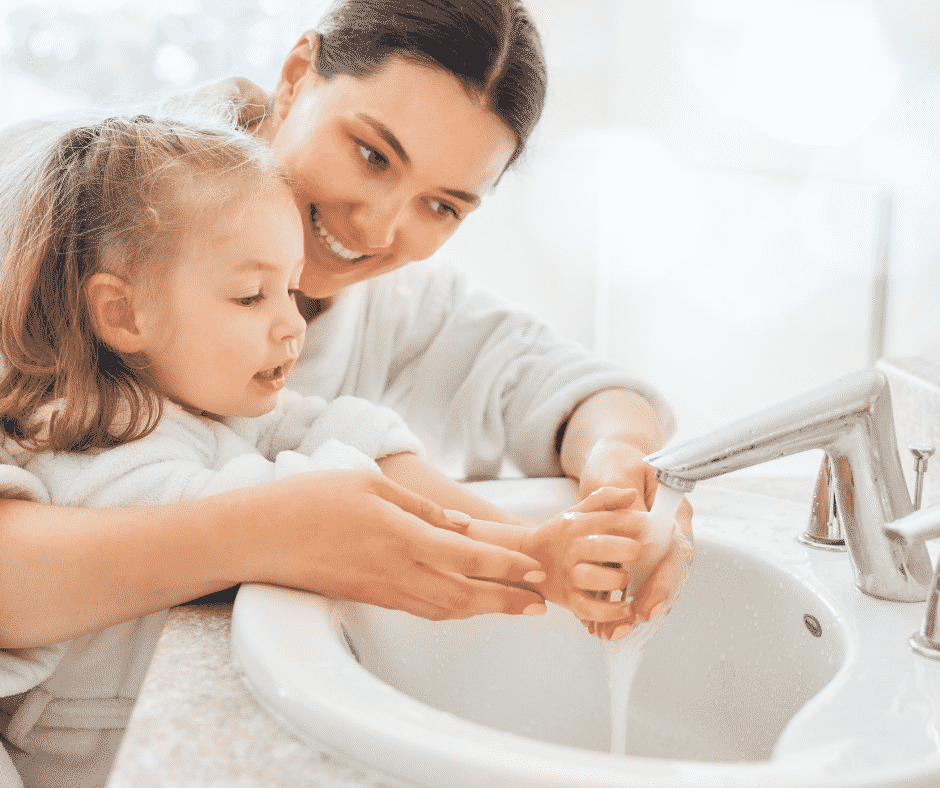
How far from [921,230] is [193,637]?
2.95 ft

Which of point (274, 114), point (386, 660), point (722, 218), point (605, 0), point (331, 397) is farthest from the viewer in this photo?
point (605, 0)

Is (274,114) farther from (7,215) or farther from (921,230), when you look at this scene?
(921,230)

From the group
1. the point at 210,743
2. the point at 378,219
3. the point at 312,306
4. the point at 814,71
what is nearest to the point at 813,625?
the point at 210,743

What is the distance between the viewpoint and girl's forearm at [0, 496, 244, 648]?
0.49m

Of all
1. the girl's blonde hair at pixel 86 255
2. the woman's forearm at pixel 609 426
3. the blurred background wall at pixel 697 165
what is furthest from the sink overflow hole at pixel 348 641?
the blurred background wall at pixel 697 165

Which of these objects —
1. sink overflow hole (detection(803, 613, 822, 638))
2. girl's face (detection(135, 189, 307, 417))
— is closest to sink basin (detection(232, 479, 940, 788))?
sink overflow hole (detection(803, 613, 822, 638))

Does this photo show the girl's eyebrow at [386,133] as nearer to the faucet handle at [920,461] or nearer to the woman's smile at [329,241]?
the woman's smile at [329,241]

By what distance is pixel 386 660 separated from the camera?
593mm

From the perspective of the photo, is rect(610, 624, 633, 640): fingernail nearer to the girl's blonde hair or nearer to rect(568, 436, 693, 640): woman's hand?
rect(568, 436, 693, 640): woman's hand

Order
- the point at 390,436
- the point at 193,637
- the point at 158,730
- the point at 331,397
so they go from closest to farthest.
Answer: the point at 158,730
the point at 193,637
the point at 390,436
the point at 331,397

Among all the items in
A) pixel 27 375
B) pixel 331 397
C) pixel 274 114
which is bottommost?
pixel 331 397

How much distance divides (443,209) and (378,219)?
0.26ft

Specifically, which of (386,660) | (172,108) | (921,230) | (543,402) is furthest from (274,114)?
(921,230)

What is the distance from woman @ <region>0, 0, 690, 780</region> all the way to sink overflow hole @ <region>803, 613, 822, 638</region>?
0.10 meters
